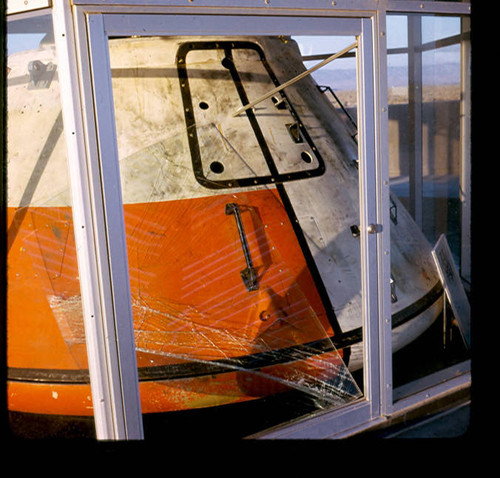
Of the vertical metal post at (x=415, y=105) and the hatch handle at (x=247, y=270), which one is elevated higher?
the vertical metal post at (x=415, y=105)

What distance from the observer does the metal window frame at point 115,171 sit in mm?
1508

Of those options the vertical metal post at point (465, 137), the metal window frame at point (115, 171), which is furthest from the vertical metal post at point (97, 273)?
the vertical metal post at point (465, 137)

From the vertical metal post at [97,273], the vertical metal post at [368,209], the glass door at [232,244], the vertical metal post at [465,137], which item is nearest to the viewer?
the vertical metal post at [97,273]

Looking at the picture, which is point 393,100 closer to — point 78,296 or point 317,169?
point 317,169

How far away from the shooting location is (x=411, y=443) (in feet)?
5.77

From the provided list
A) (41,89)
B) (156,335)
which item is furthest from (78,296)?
(41,89)

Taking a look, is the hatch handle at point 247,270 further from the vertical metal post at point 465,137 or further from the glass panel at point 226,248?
the vertical metal post at point 465,137

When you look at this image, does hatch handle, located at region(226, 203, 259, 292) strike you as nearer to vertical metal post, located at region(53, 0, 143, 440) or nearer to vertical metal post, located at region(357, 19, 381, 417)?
vertical metal post, located at region(357, 19, 381, 417)

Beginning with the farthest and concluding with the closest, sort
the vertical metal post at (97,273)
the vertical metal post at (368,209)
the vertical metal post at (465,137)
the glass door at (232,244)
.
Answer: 1. the vertical metal post at (465,137)
2. the glass door at (232,244)
3. the vertical metal post at (368,209)
4. the vertical metal post at (97,273)

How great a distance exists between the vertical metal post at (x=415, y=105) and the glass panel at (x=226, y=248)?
7.82ft

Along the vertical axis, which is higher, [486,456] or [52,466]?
[52,466]

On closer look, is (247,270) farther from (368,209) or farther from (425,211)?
(425,211)

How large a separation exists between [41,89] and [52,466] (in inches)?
57.5

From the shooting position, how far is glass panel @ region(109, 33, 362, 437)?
206cm
